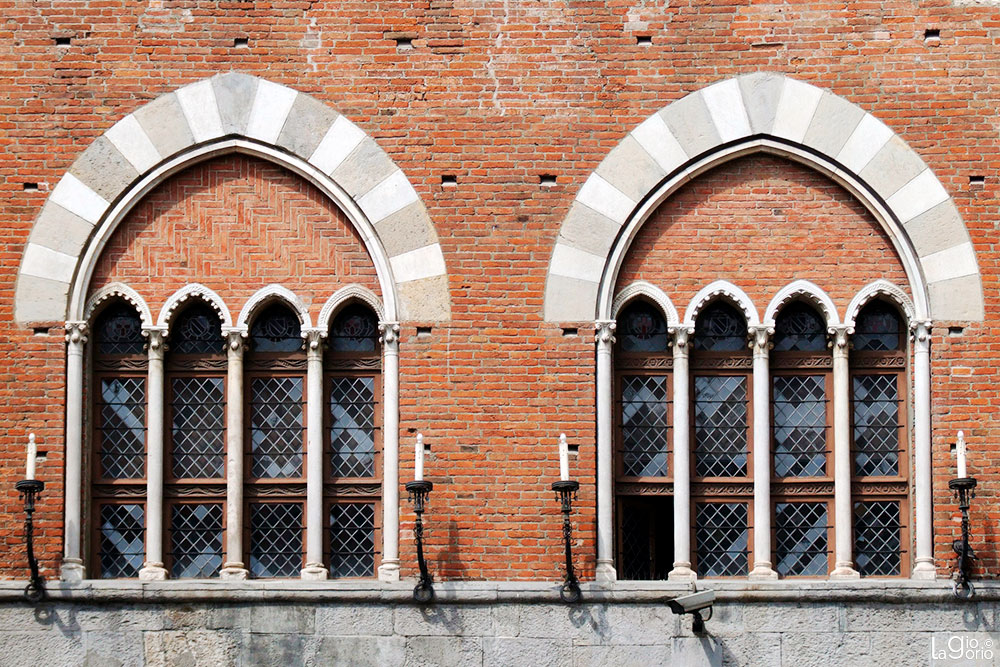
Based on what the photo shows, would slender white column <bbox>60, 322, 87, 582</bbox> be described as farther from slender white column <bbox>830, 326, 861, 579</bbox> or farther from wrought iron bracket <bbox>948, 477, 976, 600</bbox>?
wrought iron bracket <bbox>948, 477, 976, 600</bbox>

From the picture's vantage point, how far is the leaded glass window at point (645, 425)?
14.9 meters

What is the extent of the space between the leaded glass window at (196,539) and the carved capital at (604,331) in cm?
357

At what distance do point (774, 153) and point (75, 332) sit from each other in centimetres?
623

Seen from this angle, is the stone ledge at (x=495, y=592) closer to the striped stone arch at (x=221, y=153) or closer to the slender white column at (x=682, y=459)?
the slender white column at (x=682, y=459)

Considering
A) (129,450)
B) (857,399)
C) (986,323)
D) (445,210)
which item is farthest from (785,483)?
(129,450)

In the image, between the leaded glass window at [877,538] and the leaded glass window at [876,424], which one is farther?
the leaded glass window at [876,424]

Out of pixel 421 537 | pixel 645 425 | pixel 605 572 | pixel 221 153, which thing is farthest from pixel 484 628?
pixel 221 153

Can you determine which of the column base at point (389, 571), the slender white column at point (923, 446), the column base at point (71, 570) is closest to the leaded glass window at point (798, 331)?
the slender white column at point (923, 446)

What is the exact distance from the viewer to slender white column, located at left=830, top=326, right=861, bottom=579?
47.8 ft

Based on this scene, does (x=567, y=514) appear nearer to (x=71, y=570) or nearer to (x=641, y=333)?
(x=641, y=333)

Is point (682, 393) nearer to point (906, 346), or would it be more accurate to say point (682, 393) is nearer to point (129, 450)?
point (906, 346)

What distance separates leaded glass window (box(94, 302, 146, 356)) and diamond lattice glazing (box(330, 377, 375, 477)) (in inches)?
69.9

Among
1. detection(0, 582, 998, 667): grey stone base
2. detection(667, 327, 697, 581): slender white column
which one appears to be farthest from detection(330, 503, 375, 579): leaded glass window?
detection(667, 327, 697, 581): slender white column

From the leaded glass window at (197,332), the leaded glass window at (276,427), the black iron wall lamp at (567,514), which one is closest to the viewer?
the black iron wall lamp at (567,514)
